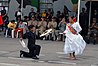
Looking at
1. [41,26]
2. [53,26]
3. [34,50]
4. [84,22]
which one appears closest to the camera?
[34,50]

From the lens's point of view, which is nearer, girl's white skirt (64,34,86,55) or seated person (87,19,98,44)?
girl's white skirt (64,34,86,55)

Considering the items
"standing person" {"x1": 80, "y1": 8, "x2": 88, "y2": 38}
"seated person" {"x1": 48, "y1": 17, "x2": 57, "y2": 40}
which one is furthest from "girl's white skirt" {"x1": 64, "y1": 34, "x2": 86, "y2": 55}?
"standing person" {"x1": 80, "y1": 8, "x2": 88, "y2": 38}

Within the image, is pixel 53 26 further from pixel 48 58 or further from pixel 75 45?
pixel 75 45

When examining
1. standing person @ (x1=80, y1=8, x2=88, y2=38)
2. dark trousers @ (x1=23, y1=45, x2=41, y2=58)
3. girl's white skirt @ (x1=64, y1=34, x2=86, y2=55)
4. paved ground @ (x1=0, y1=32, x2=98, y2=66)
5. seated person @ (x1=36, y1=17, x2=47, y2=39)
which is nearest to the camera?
paved ground @ (x1=0, y1=32, x2=98, y2=66)

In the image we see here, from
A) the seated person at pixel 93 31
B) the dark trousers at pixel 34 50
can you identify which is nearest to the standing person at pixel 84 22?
the seated person at pixel 93 31

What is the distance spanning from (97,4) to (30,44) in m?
10.9

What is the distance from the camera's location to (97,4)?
25.3m

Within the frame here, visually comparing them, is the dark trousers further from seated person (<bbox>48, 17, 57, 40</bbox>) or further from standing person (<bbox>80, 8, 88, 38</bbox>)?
standing person (<bbox>80, 8, 88, 38</bbox>)

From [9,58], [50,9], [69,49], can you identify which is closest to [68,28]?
[69,49]

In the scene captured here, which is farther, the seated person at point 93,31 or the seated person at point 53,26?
the seated person at point 53,26

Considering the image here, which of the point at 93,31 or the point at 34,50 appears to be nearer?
the point at 34,50

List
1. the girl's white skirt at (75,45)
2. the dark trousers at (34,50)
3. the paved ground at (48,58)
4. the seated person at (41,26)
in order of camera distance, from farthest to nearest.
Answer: the seated person at (41,26) → the girl's white skirt at (75,45) → the dark trousers at (34,50) → the paved ground at (48,58)

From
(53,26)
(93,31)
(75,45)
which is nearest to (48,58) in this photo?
(75,45)

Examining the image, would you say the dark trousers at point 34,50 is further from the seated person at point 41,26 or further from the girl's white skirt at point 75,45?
the seated person at point 41,26
